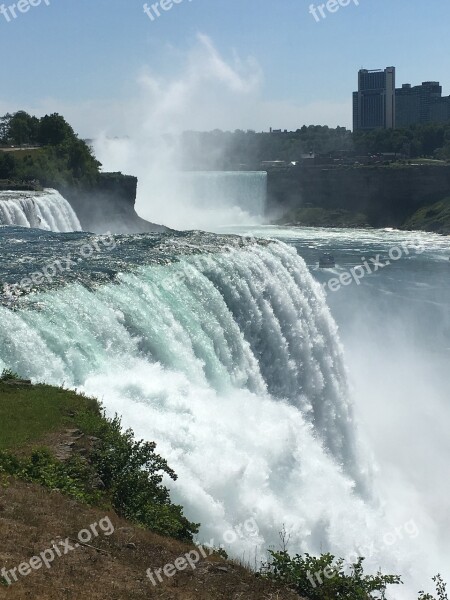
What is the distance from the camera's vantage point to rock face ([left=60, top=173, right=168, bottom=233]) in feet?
154

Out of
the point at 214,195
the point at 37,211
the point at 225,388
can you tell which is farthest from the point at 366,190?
the point at 225,388

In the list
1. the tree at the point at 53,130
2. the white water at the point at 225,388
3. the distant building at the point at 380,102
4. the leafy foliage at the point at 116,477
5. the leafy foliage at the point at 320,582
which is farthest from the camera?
the distant building at the point at 380,102

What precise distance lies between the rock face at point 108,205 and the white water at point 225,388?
25.0m

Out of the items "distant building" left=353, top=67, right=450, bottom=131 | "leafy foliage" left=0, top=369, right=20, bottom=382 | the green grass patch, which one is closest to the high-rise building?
"distant building" left=353, top=67, right=450, bottom=131

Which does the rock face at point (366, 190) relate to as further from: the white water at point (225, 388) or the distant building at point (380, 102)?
the distant building at point (380, 102)

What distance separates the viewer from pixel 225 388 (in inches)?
682

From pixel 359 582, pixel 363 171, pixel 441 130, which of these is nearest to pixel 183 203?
pixel 363 171

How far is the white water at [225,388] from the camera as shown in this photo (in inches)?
516

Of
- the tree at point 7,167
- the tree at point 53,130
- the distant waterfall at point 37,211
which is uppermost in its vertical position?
the tree at point 53,130

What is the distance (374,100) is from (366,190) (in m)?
106

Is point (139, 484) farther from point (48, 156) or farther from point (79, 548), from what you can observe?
point (48, 156)

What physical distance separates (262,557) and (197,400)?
11.6 feet

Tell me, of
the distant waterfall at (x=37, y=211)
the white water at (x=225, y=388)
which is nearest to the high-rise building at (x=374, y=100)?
the distant waterfall at (x=37, y=211)

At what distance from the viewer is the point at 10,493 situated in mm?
9750
